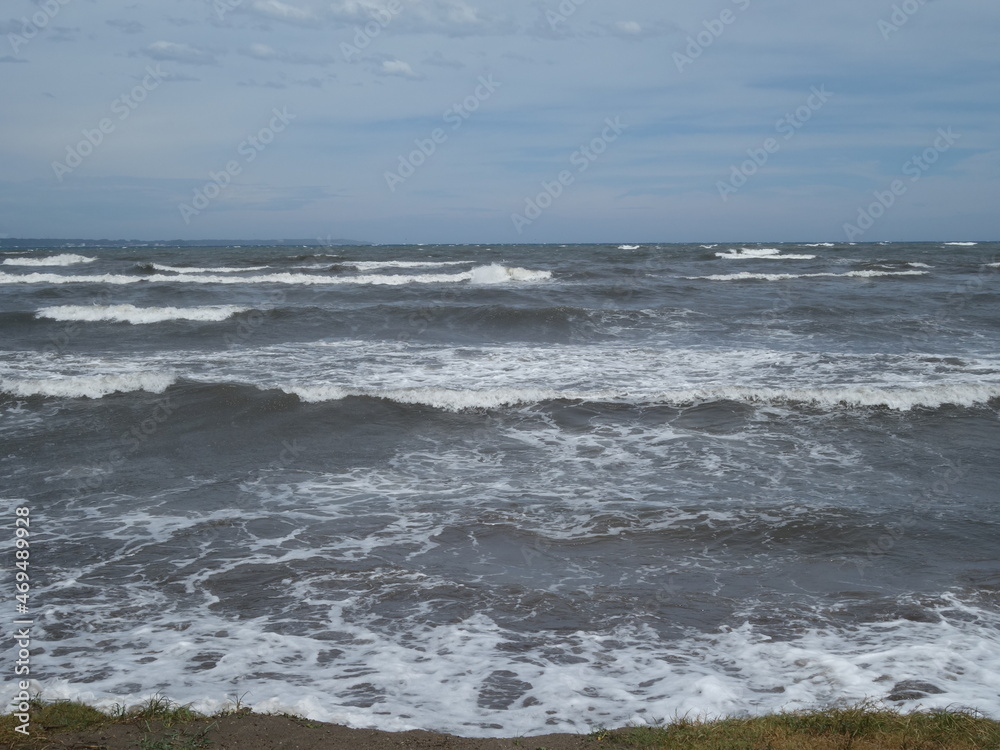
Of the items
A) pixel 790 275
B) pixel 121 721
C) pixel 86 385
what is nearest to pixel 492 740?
pixel 121 721

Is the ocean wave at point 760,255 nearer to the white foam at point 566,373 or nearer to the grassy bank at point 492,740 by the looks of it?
the white foam at point 566,373

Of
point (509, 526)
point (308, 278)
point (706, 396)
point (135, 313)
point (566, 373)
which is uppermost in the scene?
point (308, 278)

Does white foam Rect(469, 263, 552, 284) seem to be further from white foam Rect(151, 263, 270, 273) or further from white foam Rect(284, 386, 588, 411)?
white foam Rect(284, 386, 588, 411)

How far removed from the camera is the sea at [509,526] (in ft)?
15.6

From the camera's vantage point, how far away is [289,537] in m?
7.34

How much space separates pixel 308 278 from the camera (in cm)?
3588

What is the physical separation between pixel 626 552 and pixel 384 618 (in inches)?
93.5

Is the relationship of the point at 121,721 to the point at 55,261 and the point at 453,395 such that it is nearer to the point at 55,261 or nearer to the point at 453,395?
the point at 453,395

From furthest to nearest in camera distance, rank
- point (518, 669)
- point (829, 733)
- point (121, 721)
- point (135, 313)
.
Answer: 1. point (135, 313)
2. point (518, 669)
3. point (121, 721)
4. point (829, 733)

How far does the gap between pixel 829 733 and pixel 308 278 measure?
34349 millimetres

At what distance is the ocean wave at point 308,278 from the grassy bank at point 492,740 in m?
29.4

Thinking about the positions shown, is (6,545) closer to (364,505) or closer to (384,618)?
(364,505)

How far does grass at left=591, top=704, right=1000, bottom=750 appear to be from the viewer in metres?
3.65

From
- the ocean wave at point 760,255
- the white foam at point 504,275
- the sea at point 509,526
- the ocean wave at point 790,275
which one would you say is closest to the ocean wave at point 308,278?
the white foam at point 504,275
